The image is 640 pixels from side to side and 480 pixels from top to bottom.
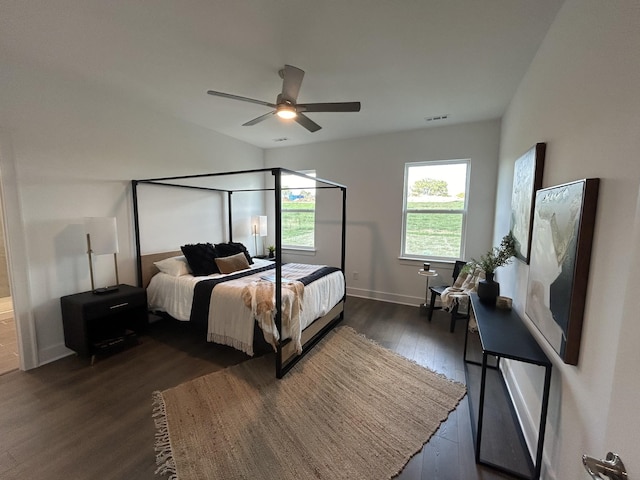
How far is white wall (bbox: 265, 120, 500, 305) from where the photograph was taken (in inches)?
145

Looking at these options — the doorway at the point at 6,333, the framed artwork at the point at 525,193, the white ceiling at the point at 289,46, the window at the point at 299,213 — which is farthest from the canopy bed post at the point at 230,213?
the framed artwork at the point at 525,193

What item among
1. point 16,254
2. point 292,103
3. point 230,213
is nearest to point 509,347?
point 292,103

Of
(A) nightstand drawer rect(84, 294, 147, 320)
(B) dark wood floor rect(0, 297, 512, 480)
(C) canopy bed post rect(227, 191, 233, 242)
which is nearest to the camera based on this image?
(B) dark wood floor rect(0, 297, 512, 480)

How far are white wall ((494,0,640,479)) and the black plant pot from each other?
1.83 feet

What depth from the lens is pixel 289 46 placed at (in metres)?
2.01

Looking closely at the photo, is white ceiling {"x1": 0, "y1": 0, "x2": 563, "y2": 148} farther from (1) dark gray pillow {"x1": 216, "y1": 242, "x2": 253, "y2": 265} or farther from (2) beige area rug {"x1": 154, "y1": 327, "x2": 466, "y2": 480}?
(2) beige area rug {"x1": 154, "y1": 327, "x2": 466, "y2": 480}

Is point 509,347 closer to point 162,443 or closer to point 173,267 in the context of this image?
point 162,443

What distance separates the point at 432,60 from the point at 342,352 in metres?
2.86

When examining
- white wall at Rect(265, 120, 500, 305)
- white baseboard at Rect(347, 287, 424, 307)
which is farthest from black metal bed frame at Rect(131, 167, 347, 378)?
white wall at Rect(265, 120, 500, 305)

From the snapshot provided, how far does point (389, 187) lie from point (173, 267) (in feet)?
11.0

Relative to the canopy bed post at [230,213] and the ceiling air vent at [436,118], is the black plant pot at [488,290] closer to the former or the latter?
the ceiling air vent at [436,118]

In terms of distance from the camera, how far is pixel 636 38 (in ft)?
2.98

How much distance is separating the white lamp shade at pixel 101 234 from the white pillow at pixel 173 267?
66cm

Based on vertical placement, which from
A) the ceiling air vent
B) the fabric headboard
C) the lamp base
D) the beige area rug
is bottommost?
the beige area rug
